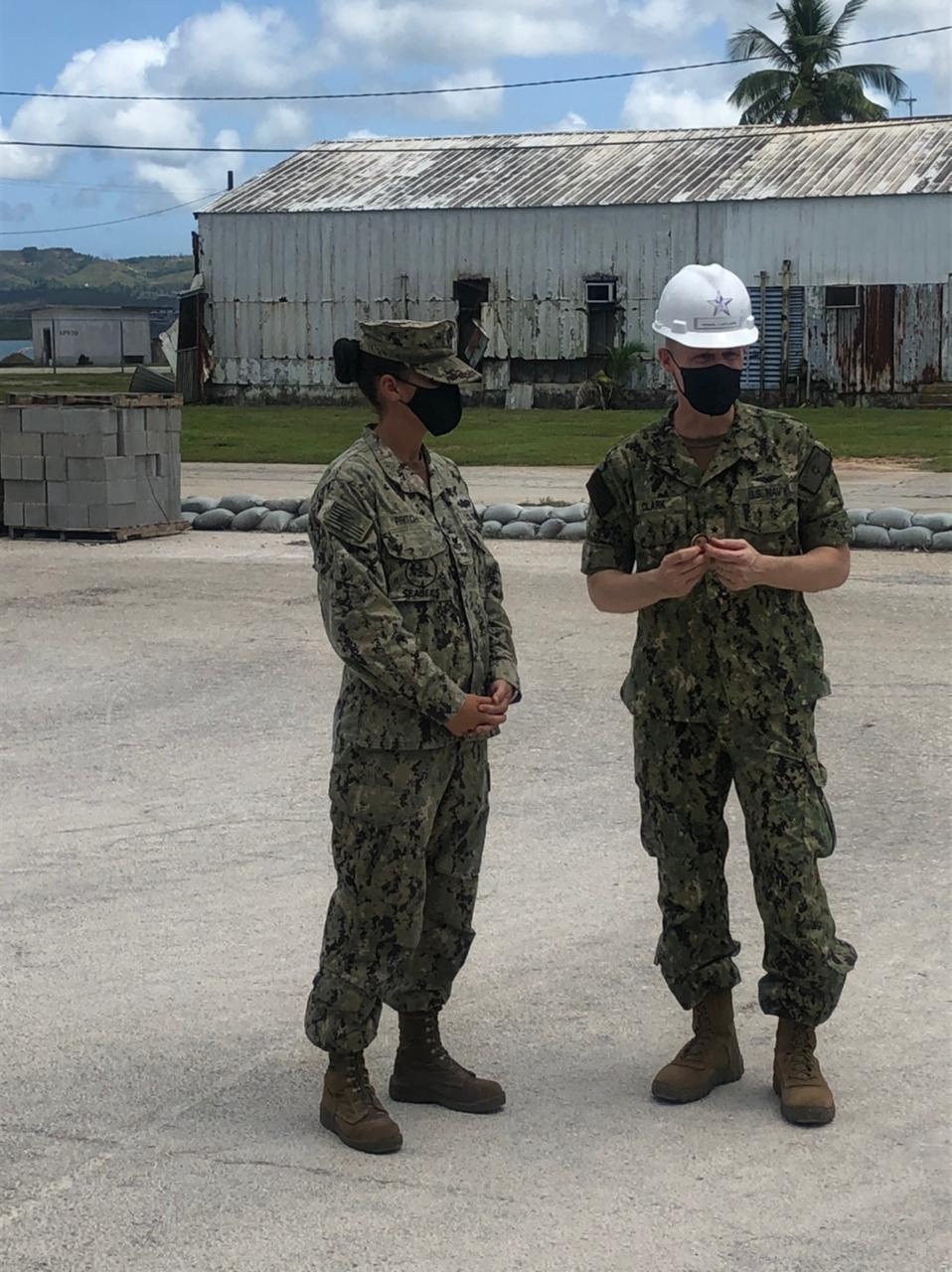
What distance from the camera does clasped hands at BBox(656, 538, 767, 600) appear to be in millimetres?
3713

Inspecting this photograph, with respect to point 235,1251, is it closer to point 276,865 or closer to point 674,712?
point 674,712

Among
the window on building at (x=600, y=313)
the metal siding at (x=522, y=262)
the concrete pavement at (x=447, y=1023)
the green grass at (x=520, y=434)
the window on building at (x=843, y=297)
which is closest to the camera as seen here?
the concrete pavement at (x=447, y=1023)

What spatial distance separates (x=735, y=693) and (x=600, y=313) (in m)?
31.8

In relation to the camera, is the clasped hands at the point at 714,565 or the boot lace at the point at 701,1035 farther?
the boot lace at the point at 701,1035

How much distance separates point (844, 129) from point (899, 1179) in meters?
35.6

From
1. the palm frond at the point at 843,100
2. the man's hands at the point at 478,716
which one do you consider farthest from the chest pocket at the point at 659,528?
the palm frond at the point at 843,100

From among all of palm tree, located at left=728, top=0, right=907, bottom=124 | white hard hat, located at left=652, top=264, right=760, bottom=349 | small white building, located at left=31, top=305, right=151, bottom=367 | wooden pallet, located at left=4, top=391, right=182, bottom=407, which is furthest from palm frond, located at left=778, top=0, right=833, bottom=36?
white hard hat, located at left=652, top=264, right=760, bottom=349

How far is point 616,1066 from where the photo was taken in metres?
4.22

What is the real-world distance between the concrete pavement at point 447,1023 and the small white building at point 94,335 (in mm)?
68506

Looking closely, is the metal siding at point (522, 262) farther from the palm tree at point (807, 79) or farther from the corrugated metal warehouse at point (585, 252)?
the palm tree at point (807, 79)

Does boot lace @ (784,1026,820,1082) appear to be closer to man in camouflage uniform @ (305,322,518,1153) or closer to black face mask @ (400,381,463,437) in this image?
man in camouflage uniform @ (305,322,518,1153)

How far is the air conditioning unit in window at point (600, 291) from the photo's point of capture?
3491 centimetres

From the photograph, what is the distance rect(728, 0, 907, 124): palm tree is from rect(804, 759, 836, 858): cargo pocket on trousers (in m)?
49.7

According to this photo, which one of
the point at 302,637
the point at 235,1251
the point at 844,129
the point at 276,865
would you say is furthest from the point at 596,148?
the point at 235,1251
